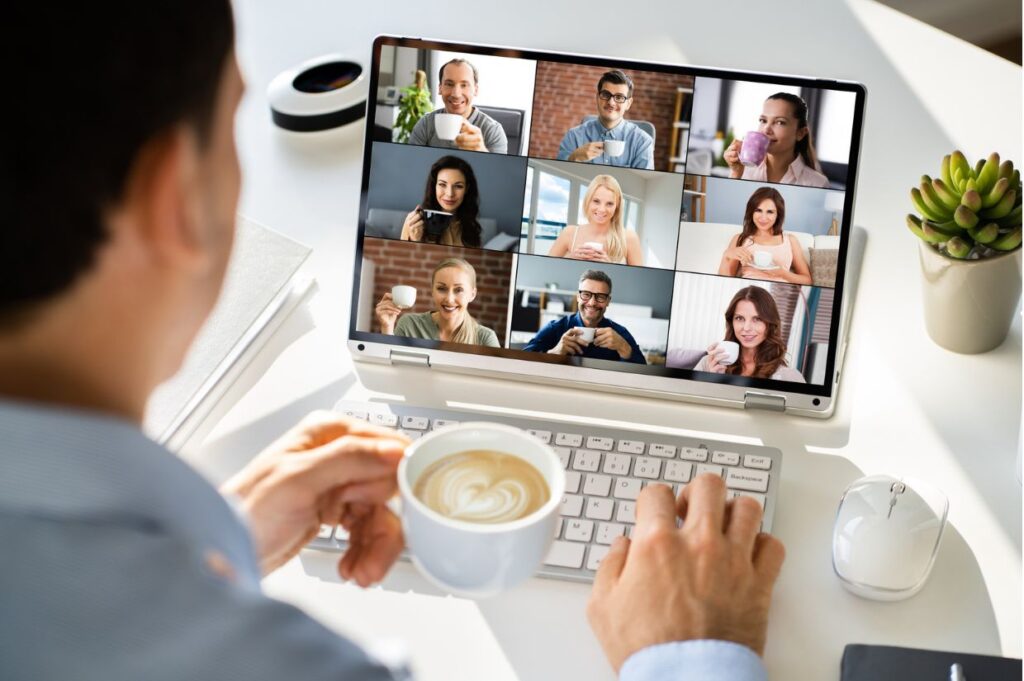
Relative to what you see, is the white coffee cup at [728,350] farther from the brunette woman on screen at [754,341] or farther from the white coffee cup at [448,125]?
the white coffee cup at [448,125]

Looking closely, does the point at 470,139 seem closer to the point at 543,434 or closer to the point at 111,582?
the point at 543,434

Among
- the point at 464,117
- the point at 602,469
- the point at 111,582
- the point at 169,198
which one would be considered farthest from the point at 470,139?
the point at 111,582

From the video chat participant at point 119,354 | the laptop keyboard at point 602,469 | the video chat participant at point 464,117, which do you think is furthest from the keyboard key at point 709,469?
the video chat participant at point 119,354

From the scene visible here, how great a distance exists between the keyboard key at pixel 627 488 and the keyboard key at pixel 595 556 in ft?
0.18

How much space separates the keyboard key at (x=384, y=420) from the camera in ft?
3.10

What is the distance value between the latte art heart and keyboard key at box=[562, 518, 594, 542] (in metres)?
0.23

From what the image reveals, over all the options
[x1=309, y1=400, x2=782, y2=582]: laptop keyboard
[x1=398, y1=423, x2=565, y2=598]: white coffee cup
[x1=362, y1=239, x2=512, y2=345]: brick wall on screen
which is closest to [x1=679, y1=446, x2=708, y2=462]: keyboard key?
[x1=309, y1=400, x2=782, y2=582]: laptop keyboard

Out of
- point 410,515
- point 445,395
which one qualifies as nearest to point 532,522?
point 410,515

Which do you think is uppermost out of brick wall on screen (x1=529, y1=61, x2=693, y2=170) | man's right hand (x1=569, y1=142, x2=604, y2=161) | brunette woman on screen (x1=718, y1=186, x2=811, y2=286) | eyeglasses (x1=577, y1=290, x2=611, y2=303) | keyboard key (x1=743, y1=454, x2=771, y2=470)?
brick wall on screen (x1=529, y1=61, x2=693, y2=170)

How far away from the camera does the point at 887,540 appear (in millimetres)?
799

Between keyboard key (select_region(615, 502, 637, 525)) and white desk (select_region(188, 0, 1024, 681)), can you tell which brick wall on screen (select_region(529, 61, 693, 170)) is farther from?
keyboard key (select_region(615, 502, 637, 525))

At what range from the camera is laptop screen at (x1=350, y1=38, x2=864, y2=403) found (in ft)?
3.05

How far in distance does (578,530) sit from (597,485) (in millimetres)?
51

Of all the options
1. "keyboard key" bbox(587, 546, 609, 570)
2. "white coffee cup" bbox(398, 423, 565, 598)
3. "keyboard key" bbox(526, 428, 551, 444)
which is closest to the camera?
"white coffee cup" bbox(398, 423, 565, 598)
